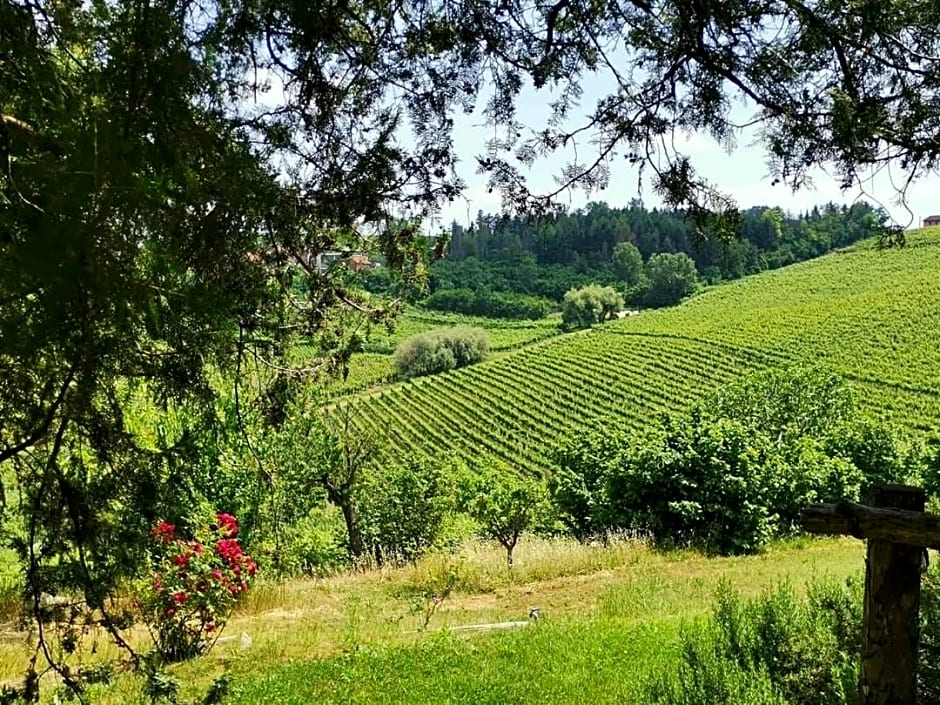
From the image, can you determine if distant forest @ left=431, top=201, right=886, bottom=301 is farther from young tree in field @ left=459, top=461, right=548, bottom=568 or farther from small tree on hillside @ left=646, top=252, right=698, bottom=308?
young tree in field @ left=459, top=461, right=548, bottom=568

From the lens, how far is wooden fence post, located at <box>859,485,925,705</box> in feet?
8.28

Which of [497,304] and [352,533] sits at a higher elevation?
[497,304]

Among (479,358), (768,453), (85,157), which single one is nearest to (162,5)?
(85,157)

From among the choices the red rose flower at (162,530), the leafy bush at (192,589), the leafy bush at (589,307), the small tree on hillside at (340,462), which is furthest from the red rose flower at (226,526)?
the leafy bush at (589,307)

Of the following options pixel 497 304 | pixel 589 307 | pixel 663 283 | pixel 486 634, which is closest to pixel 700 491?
pixel 486 634

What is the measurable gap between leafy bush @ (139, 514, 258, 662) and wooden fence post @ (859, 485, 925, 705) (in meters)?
4.82

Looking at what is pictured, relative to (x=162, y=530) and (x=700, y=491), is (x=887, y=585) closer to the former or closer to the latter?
(x=162, y=530)

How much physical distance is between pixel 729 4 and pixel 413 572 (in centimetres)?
911

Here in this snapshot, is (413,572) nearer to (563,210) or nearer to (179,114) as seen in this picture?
(563,210)

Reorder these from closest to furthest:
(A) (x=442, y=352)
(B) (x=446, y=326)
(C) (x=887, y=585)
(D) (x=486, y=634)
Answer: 1. (C) (x=887, y=585)
2. (D) (x=486, y=634)
3. (A) (x=442, y=352)
4. (B) (x=446, y=326)

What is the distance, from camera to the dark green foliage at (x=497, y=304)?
67.5 meters

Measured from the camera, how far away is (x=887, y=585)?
99.7 inches

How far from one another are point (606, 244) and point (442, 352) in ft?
46.9

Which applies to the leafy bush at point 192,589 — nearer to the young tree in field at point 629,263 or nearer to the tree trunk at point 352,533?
the tree trunk at point 352,533
